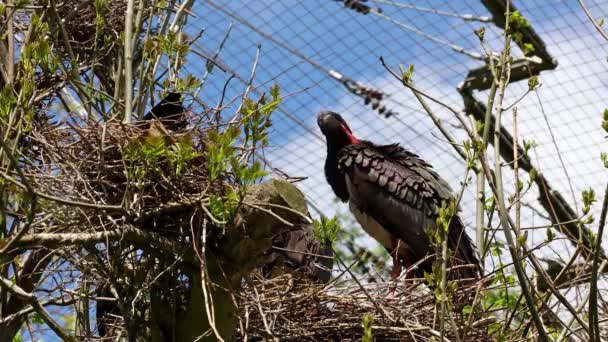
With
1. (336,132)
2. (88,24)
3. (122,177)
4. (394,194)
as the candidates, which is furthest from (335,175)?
(122,177)

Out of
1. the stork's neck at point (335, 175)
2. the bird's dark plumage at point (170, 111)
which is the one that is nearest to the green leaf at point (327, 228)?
the bird's dark plumage at point (170, 111)

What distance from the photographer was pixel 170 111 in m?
3.95

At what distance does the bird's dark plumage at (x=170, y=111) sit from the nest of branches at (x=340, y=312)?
0.63 m

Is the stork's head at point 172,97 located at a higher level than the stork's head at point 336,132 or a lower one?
higher

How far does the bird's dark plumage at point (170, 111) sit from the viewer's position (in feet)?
12.1

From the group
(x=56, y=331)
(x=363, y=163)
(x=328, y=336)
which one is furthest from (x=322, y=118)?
(x=56, y=331)

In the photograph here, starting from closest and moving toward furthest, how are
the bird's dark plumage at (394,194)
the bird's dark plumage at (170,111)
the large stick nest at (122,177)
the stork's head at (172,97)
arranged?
1. the large stick nest at (122,177)
2. the bird's dark plumage at (170,111)
3. the stork's head at (172,97)
4. the bird's dark plumage at (394,194)

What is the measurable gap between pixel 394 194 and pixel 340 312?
1628mm

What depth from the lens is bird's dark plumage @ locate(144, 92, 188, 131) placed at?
3.69 metres

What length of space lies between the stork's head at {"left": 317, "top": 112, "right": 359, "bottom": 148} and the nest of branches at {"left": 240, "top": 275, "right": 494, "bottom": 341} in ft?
5.84

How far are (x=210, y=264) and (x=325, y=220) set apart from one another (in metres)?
0.35

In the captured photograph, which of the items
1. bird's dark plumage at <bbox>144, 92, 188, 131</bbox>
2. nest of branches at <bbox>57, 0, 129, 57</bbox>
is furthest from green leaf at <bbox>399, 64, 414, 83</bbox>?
nest of branches at <bbox>57, 0, 129, 57</bbox>

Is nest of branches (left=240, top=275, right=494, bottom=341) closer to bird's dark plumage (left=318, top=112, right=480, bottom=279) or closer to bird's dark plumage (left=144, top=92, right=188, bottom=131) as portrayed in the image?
bird's dark plumage (left=144, top=92, right=188, bottom=131)

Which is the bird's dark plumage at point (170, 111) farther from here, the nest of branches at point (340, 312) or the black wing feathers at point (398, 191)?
the black wing feathers at point (398, 191)
